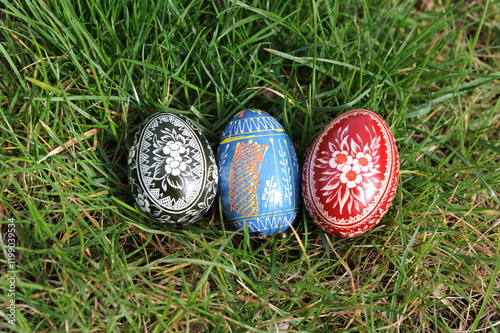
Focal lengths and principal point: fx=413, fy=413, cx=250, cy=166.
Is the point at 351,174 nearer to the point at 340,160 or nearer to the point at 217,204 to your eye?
the point at 340,160

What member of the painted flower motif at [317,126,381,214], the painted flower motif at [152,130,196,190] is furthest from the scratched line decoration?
the painted flower motif at [317,126,381,214]

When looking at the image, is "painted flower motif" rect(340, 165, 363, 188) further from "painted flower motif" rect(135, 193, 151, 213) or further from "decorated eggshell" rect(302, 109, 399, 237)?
"painted flower motif" rect(135, 193, 151, 213)

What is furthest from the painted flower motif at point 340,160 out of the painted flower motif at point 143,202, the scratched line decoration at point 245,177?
the painted flower motif at point 143,202

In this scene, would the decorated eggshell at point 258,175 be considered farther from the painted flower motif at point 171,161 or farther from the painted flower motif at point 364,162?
the painted flower motif at point 364,162

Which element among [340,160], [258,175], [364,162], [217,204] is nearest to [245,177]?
[258,175]

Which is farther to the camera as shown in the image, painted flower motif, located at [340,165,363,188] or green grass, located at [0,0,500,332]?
painted flower motif, located at [340,165,363,188]
